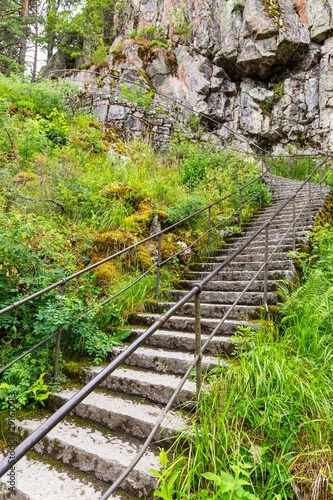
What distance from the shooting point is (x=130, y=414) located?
2436 mm

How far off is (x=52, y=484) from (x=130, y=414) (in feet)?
2.11

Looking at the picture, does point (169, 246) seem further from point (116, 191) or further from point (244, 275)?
point (116, 191)

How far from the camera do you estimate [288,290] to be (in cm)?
376

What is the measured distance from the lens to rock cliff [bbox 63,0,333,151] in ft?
46.5

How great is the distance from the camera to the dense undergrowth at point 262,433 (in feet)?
5.75

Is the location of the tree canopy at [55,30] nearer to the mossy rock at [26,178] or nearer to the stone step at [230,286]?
the mossy rock at [26,178]

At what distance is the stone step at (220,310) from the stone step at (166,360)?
572mm

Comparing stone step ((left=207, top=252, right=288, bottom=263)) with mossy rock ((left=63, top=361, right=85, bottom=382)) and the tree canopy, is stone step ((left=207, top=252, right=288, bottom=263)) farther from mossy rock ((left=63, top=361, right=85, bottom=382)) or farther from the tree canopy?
the tree canopy

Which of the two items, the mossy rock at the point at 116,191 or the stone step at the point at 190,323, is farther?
the mossy rock at the point at 116,191

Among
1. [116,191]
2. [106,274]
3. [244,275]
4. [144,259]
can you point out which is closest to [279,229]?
[244,275]

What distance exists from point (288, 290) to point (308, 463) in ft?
7.04

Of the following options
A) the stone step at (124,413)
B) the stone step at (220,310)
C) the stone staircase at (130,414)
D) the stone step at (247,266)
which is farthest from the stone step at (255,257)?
the stone step at (124,413)

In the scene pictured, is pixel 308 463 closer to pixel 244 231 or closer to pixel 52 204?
pixel 52 204

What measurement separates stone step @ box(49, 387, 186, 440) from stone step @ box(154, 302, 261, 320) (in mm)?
1132
